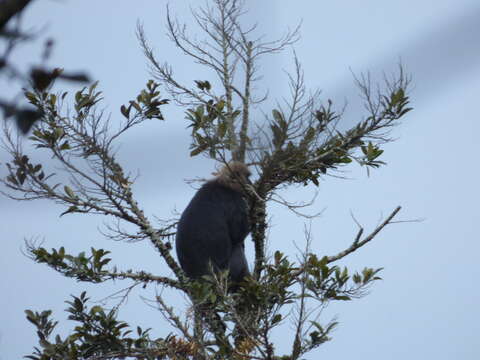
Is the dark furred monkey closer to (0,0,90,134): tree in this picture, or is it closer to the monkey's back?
the monkey's back

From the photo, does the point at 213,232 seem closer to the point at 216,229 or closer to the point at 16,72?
the point at 216,229

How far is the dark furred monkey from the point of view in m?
5.23

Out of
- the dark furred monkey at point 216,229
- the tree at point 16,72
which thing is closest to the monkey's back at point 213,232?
the dark furred monkey at point 216,229

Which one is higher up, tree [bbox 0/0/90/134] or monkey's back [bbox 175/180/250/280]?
monkey's back [bbox 175/180/250/280]

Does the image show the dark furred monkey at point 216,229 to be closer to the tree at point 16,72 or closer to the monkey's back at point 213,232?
the monkey's back at point 213,232

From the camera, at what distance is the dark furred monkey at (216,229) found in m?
5.23

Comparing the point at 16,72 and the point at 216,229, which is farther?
the point at 216,229

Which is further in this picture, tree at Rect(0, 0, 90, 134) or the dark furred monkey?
the dark furred monkey

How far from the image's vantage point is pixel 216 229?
210 inches

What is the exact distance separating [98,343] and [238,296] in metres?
0.96

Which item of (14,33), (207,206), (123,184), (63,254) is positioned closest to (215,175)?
(207,206)

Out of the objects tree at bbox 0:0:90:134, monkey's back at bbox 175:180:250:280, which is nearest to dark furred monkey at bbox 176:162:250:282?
monkey's back at bbox 175:180:250:280

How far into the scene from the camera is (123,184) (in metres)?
4.78

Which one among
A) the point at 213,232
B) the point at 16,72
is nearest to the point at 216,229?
the point at 213,232
